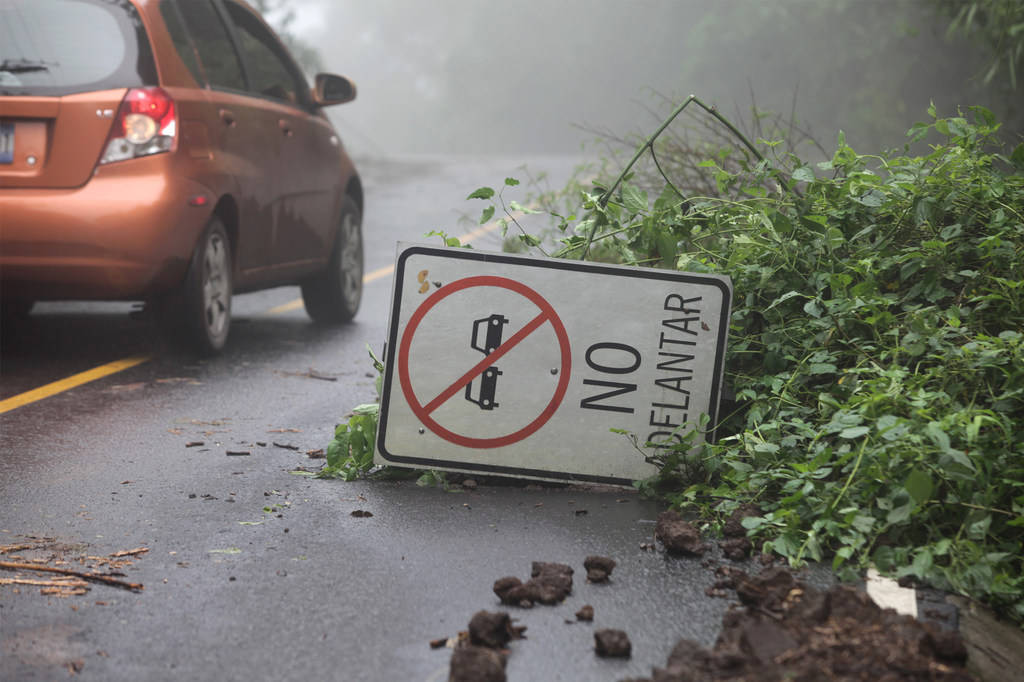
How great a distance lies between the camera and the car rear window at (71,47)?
6.05 metres

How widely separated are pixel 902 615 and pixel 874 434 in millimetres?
801

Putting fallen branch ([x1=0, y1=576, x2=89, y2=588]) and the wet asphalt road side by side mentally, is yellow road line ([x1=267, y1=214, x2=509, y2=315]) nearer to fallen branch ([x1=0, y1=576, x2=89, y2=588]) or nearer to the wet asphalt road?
the wet asphalt road

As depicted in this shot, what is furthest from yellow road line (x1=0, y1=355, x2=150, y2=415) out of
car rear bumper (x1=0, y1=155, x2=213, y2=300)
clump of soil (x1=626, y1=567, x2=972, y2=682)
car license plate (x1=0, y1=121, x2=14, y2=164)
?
clump of soil (x1=626, y1=567, x2=972, y2=682)

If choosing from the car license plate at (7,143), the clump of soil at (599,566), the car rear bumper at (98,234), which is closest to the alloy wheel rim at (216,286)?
the car rear bumper at (98,234)

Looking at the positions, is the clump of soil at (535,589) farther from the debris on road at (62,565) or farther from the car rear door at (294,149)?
the car rear door at (294,149)

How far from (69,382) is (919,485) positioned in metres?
4.39

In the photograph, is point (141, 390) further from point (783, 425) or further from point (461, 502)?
point (783, 425)

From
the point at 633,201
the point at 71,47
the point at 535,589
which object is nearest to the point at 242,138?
the point at 71,47

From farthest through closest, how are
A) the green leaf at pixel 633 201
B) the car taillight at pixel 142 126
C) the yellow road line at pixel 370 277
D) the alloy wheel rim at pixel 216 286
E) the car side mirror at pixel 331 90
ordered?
1. the yellow road line at pixel 370 277
2. the car side mirror at pixel 331 90
3. the alloy wheel rim at pixel 216 286
4. the car taillight at pixel 142 126
5. the green leaf at pixel 633 201

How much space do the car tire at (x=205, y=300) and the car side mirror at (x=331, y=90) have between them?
1.71 meters

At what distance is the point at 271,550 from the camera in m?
3.60

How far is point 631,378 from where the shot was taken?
4.27 m

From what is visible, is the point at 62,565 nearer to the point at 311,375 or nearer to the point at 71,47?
the point at 311,375

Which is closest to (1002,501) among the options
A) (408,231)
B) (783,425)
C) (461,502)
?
(783,425)
